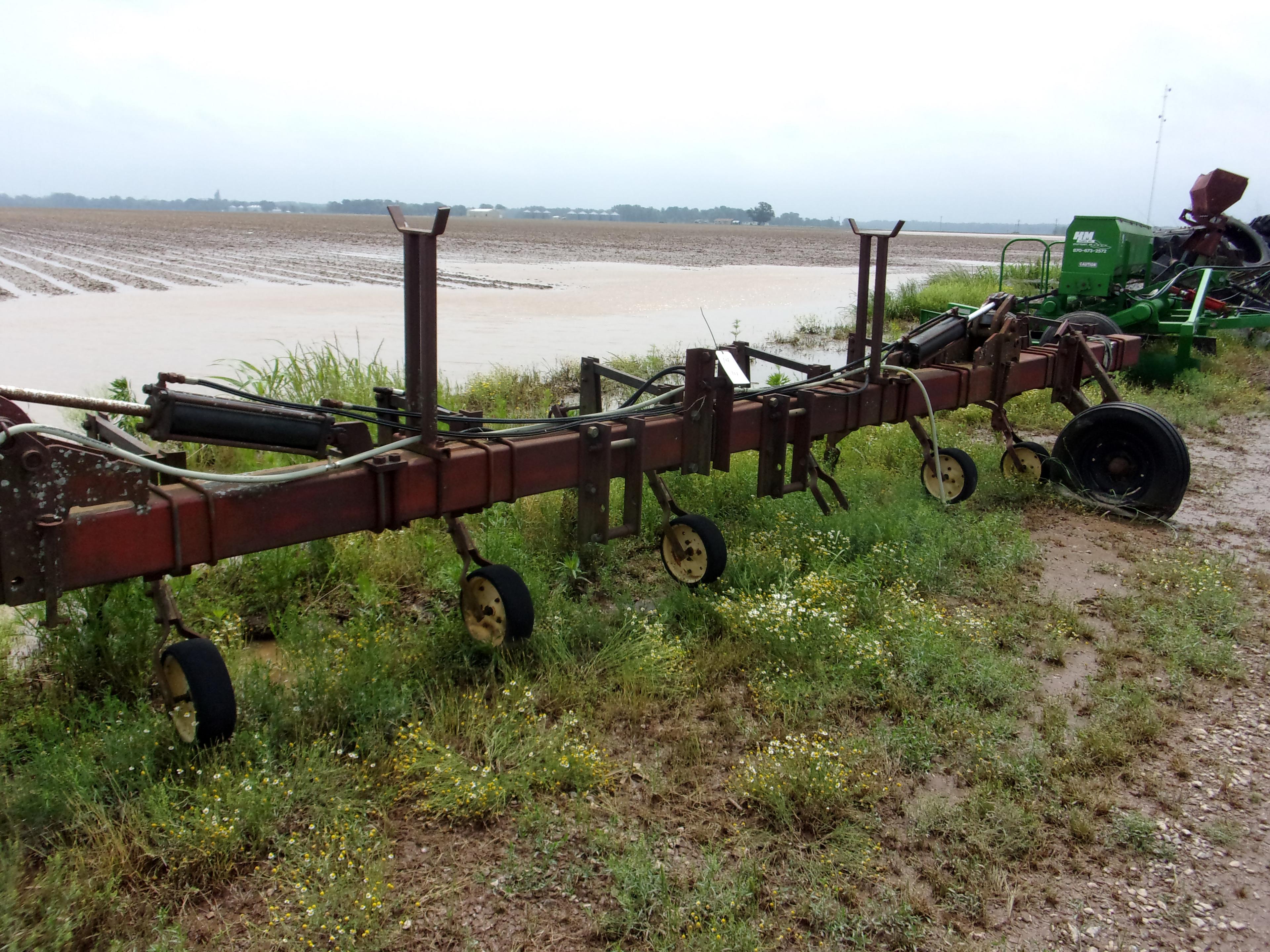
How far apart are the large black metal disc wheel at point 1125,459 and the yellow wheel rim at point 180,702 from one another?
530cm

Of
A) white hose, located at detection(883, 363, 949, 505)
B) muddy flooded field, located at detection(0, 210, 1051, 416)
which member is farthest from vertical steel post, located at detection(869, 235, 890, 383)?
muddy flooded field, located at detection(0, 210, 1051, 416)

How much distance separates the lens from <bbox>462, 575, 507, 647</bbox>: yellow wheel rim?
4133 millimetres

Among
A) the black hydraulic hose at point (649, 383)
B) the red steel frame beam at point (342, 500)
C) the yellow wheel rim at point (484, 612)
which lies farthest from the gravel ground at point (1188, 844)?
Answer: the black hydraulic hose at point (649, 383)

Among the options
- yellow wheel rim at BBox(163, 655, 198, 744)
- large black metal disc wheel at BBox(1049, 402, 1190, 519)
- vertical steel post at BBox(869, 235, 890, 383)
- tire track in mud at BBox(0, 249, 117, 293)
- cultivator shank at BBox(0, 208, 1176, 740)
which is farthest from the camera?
tire track in mud at BBox(0, 249, 117, 293)

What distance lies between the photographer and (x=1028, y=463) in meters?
6.88

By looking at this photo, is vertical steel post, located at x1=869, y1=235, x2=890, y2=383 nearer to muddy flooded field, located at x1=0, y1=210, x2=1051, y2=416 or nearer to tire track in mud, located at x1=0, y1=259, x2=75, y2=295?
muddy flooded field, located at x1=0, y1=210, x2=1051, y2=416

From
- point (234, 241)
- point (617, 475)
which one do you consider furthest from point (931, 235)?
point (617, 475)

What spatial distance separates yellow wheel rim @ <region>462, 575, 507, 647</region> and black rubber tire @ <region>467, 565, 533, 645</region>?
2 centimetres

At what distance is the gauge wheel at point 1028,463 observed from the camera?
682cm

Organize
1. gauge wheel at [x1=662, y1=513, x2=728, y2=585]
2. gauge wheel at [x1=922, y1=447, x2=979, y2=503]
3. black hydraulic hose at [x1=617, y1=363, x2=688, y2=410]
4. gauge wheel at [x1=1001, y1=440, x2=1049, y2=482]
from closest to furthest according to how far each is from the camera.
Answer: gauge wheel at [x1=662, y1=513, x2=728, y2=585], black hydraulic hose at [x1=617, y1=363, x2=688, y2=410], gauge wheel at [x1=922, y1=447, x2=979, y2=503], gauge wheel at [x1=1001, y1=440, x2=1049, y2=482]

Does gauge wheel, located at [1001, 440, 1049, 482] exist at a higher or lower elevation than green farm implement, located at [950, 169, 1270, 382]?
lower

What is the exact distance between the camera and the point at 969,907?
296 centimetres

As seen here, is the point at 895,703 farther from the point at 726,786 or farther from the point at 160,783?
the point at 160,783

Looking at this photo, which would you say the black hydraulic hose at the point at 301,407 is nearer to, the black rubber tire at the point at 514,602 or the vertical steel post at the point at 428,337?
the vertical steel post at the point at 428,337
